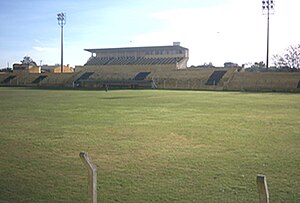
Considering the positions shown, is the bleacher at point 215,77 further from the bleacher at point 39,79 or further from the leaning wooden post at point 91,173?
the leaning wooden post at point 91,173

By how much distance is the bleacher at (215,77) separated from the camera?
184 feet

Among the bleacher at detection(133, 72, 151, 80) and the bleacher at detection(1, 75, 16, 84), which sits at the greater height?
the bleacher at detection(133, 72, 151, 80)

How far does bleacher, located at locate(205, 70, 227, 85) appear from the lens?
56.0 m

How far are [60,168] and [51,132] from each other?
5048 mm

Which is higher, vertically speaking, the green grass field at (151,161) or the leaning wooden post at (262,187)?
the leaning wooden post at (262,187)

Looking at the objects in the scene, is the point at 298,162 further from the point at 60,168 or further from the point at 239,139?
the point at 60,168

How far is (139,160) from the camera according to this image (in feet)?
27.1

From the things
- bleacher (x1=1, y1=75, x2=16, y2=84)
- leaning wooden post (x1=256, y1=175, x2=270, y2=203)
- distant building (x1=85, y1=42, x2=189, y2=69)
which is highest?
distant building (x1=85, y1=42, x2=189, y2=69)

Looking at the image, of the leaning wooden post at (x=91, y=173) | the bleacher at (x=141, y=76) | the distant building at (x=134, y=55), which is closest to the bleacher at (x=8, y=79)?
the distant building at (x=134, y=55)

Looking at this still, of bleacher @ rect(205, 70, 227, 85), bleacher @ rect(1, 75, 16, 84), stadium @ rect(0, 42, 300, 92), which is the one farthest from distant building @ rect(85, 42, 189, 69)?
bleacher @ rect(205, 70, 227, 85)

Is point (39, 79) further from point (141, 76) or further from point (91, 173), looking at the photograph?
point (91, 173)

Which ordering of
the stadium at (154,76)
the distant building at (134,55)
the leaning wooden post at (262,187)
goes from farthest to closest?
1. the distant building at (134,55)
2. the stadium at (154,76)
3. the leaning wooden post at (262,187)

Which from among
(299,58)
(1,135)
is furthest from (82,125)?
(299,58)

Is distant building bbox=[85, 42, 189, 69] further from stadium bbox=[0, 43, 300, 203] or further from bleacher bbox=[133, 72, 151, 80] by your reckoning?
stadium bbox=[0, 43, 300, 203]
